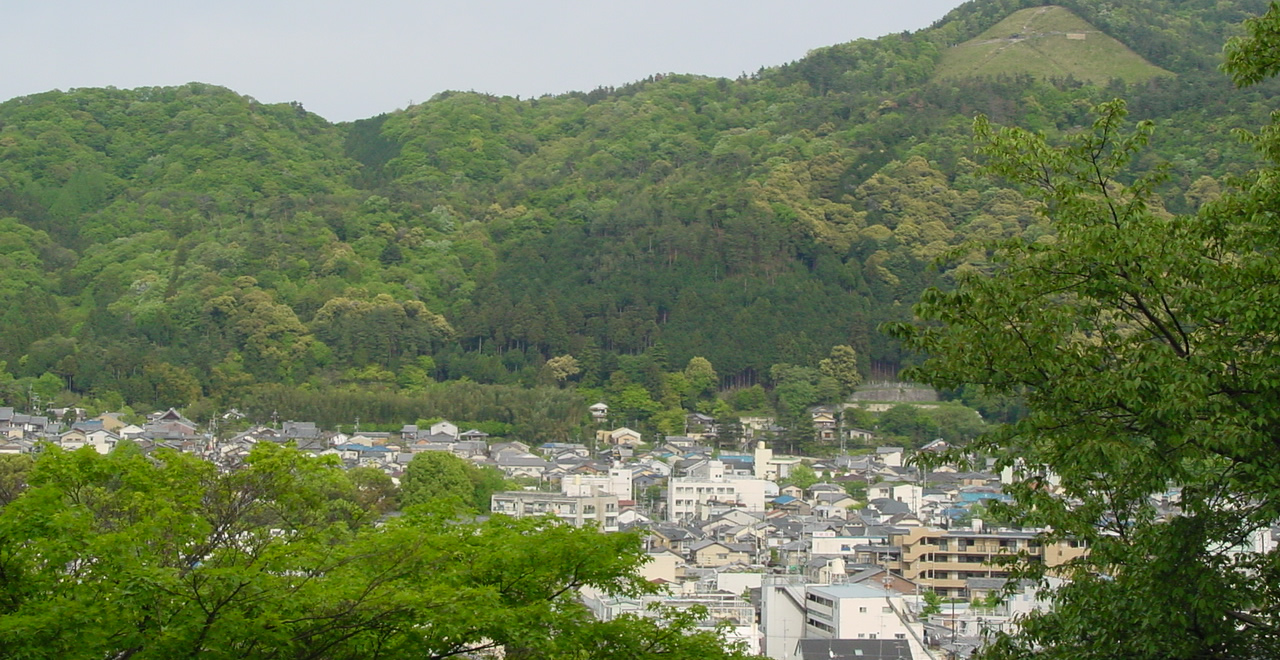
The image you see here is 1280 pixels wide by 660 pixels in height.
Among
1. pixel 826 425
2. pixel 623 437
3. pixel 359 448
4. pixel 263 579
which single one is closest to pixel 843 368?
pixel 826 425

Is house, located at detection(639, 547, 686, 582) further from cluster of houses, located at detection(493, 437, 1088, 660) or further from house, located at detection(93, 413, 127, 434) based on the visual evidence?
house, located at detection(93, 413, 127, 434)

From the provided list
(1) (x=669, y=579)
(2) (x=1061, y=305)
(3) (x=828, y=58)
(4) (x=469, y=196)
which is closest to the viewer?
(2) (x=1061, y=305)

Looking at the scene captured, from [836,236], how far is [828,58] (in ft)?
111

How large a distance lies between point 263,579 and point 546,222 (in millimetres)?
68440

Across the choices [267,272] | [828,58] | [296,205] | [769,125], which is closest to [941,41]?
[828,58]

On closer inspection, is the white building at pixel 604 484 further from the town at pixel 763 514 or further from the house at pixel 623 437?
the house at pixel 623 437

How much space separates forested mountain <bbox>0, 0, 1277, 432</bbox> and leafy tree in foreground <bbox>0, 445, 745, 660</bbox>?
45.1 metres

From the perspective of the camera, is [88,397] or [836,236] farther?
[836,236]

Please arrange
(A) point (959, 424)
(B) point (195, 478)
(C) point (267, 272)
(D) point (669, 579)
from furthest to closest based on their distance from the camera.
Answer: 1. (C) point (267, 272)
2. (A) point (959, 424)
3. (D) point (669, 579)
4. (B) point (195, 478)

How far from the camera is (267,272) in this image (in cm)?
6488

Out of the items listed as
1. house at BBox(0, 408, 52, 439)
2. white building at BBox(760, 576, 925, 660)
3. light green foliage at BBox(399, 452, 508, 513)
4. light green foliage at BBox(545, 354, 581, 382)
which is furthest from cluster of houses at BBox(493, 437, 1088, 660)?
house at BBox(0, 408, 52, 439)

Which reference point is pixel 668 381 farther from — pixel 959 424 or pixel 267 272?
pixel 267 272

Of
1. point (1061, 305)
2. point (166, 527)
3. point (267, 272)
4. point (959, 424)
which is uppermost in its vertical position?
point (1061, 305)

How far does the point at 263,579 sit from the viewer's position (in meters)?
6.27
